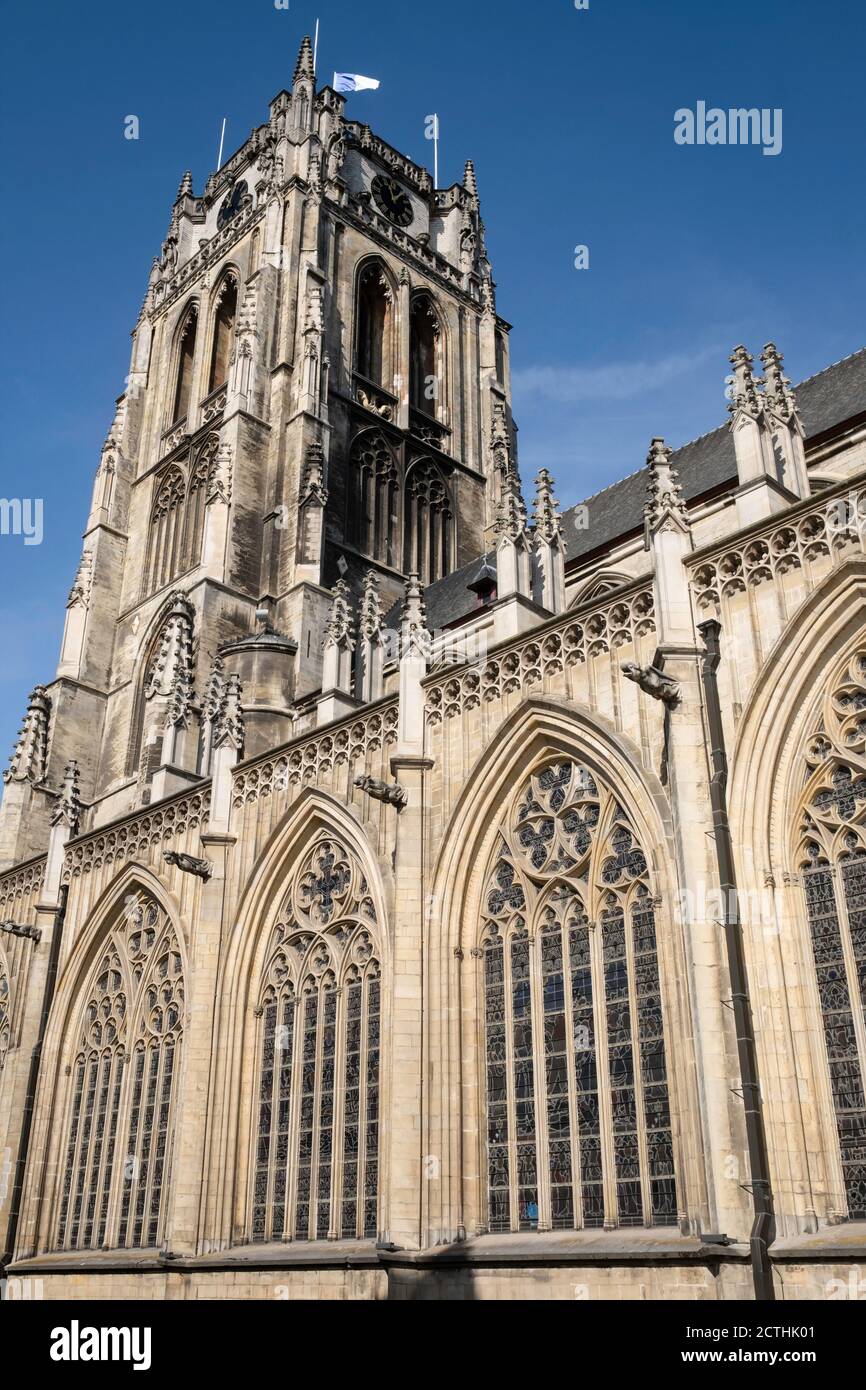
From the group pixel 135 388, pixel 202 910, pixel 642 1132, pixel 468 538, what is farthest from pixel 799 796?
pixel 135 388

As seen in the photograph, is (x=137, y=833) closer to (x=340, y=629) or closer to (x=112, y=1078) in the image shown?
(x=112, y=1078)

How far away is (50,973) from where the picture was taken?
18.9 m

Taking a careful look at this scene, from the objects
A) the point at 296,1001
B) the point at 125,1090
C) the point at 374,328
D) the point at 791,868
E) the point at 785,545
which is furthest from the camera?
the point at 374,328

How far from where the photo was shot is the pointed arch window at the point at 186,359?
114ft

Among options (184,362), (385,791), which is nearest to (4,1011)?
(385,791)

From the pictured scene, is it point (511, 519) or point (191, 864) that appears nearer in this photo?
point (511, 519)

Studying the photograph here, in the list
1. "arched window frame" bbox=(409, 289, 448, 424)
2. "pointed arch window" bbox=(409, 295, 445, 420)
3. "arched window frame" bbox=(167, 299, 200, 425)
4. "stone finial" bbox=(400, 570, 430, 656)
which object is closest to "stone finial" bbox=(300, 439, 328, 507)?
"arched window frame" bbox=(409, 289, 448, 424)

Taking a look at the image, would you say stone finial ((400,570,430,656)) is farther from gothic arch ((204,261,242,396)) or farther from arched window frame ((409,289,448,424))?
gothic arch ((204,261,242,396))

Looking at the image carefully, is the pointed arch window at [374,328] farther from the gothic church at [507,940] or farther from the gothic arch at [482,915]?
the gothic arch at [482,915]

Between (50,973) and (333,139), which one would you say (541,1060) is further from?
(333,139)

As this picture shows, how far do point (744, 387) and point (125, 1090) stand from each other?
1236cm

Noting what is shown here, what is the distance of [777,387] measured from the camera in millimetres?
13789

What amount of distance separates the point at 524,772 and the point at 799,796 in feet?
11.1

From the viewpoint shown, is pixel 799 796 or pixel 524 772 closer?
pixel 799 796
